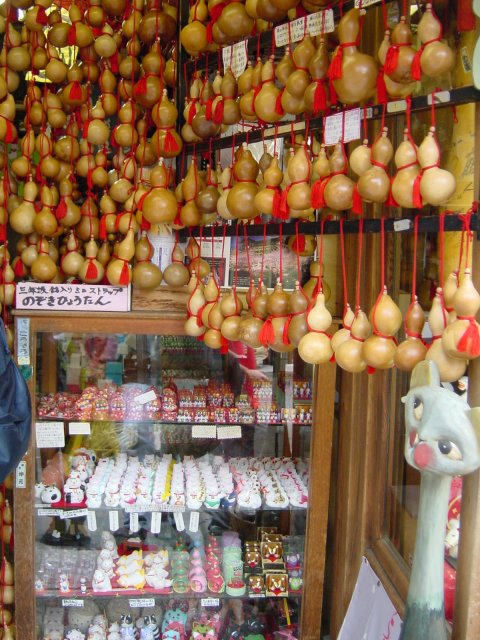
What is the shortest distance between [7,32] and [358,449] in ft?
6.35

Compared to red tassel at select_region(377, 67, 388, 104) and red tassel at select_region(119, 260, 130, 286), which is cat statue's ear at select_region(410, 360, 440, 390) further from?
red tassel at select_region(119, 260, 130, 286)

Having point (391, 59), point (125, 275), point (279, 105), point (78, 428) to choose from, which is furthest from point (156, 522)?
point (391, 59)

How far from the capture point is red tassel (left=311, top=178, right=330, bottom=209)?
1.55 metres

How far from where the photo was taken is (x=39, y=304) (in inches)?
90.0

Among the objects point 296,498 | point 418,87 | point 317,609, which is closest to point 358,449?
point 296,498

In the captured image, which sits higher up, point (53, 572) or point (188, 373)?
point (188, 373)

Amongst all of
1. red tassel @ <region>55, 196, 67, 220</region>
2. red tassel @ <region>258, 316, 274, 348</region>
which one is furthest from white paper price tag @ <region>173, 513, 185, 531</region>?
red tassel @ <region>55, 196, 67, 220</region>

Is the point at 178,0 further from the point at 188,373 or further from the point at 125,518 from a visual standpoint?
the point at 125,518

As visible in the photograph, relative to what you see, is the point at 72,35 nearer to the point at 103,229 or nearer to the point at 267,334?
the point at 103,229

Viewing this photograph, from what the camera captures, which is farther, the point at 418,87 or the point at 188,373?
the point at 188,373

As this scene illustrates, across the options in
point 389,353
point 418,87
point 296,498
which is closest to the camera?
point 389,353

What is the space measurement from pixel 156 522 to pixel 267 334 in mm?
1175

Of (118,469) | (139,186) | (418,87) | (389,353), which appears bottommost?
(118,469)

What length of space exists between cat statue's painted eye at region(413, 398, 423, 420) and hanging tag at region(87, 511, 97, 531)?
1.69m
